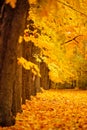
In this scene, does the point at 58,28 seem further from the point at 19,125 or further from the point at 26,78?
the point at 19,125

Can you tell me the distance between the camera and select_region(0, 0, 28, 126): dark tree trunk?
35.2 ft

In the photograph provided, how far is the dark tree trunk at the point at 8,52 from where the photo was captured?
1073cm

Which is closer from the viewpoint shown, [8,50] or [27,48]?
[8,50]

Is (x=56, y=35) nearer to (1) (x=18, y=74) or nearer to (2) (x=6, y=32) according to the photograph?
(1) (x=18, y=74)

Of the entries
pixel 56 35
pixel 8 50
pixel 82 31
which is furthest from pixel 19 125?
pixel 56 35

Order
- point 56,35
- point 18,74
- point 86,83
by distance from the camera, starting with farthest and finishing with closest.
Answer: point 86,83 < point 56,35 < point 18,74

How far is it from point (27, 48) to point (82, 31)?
3.83 metres

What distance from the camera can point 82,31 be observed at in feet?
52.0

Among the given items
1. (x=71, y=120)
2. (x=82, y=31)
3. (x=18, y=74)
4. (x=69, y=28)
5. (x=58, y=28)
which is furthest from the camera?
(x=58, y=28)

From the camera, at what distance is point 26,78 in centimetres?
1908

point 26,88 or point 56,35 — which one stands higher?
point 56,35

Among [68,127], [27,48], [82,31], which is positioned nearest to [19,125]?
[68,127]

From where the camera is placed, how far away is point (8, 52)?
35.4 ft

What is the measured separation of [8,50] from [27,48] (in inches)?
306
